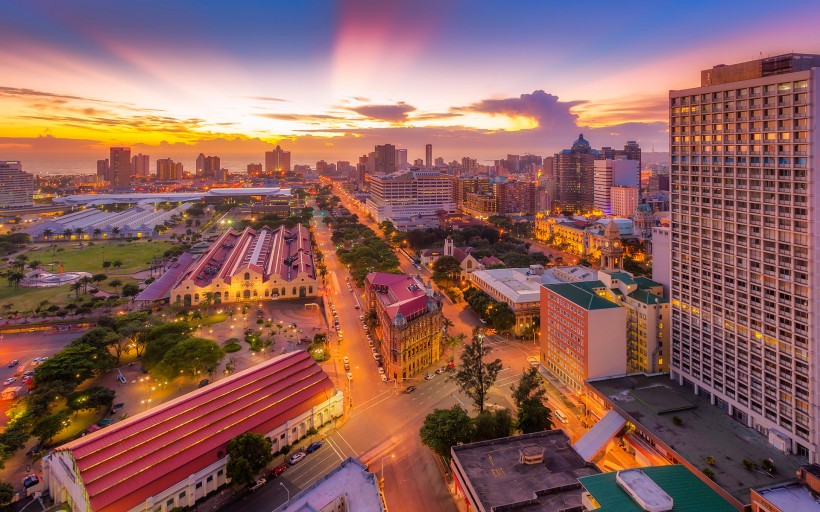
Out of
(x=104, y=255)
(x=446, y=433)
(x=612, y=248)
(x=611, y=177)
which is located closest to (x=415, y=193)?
(x=611, y=177)

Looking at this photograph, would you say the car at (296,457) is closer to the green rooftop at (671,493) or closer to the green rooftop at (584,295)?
the green rooftop at (671,493)

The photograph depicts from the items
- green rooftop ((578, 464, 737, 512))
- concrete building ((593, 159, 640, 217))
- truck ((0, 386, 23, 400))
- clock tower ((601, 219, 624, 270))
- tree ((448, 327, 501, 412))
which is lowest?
truck ((0, 386, 23, 400))

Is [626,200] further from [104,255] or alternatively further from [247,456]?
[104,255]

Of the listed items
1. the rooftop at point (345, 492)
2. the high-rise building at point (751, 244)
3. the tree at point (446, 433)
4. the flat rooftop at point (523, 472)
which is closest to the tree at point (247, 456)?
the rooftop at point (345, 492)

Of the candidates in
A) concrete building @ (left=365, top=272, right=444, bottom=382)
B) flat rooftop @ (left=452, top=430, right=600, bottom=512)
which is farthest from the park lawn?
flat rooftop @ (left=452, top=430, right=600, bottom=512)

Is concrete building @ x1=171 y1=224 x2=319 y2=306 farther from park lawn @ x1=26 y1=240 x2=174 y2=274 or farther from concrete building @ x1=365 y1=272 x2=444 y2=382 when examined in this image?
park lawn @ x1=26 y1=240 x2=174 y2=274

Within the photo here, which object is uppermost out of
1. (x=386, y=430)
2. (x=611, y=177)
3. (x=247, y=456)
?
(x=611, y=177)

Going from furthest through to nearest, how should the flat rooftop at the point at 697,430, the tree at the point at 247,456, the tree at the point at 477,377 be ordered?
the tree at the point at 477,377, the tree at the point at 247,456, the flat rooftop at the point at 697,430
